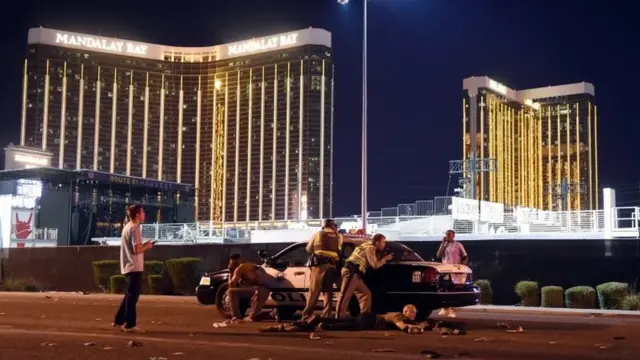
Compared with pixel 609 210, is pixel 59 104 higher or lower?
higher

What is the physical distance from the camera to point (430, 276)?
14.0m

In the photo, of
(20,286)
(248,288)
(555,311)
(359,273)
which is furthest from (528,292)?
(20,286)

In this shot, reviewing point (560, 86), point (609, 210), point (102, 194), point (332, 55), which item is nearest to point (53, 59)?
point (332, 55)

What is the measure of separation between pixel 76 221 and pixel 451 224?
3836cm

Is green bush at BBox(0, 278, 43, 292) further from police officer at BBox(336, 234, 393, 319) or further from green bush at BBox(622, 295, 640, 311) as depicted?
green bush at BBox(622, 295, 640, 311)

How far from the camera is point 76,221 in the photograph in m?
68.9

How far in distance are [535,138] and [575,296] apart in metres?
116

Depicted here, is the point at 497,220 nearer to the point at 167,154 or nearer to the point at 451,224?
the point at 451,224

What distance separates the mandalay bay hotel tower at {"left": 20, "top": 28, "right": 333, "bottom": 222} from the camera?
123 m

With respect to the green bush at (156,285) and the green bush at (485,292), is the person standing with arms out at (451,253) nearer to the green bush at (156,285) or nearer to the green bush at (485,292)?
the green bush at (485,292)

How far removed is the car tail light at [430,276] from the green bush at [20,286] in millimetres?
19744

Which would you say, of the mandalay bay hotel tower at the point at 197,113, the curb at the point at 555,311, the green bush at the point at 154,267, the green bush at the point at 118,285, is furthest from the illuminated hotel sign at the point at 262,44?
the curb at the point at 555,311

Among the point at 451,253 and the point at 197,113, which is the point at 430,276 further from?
the point at 197,113

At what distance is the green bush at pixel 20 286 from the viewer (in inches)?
1172
